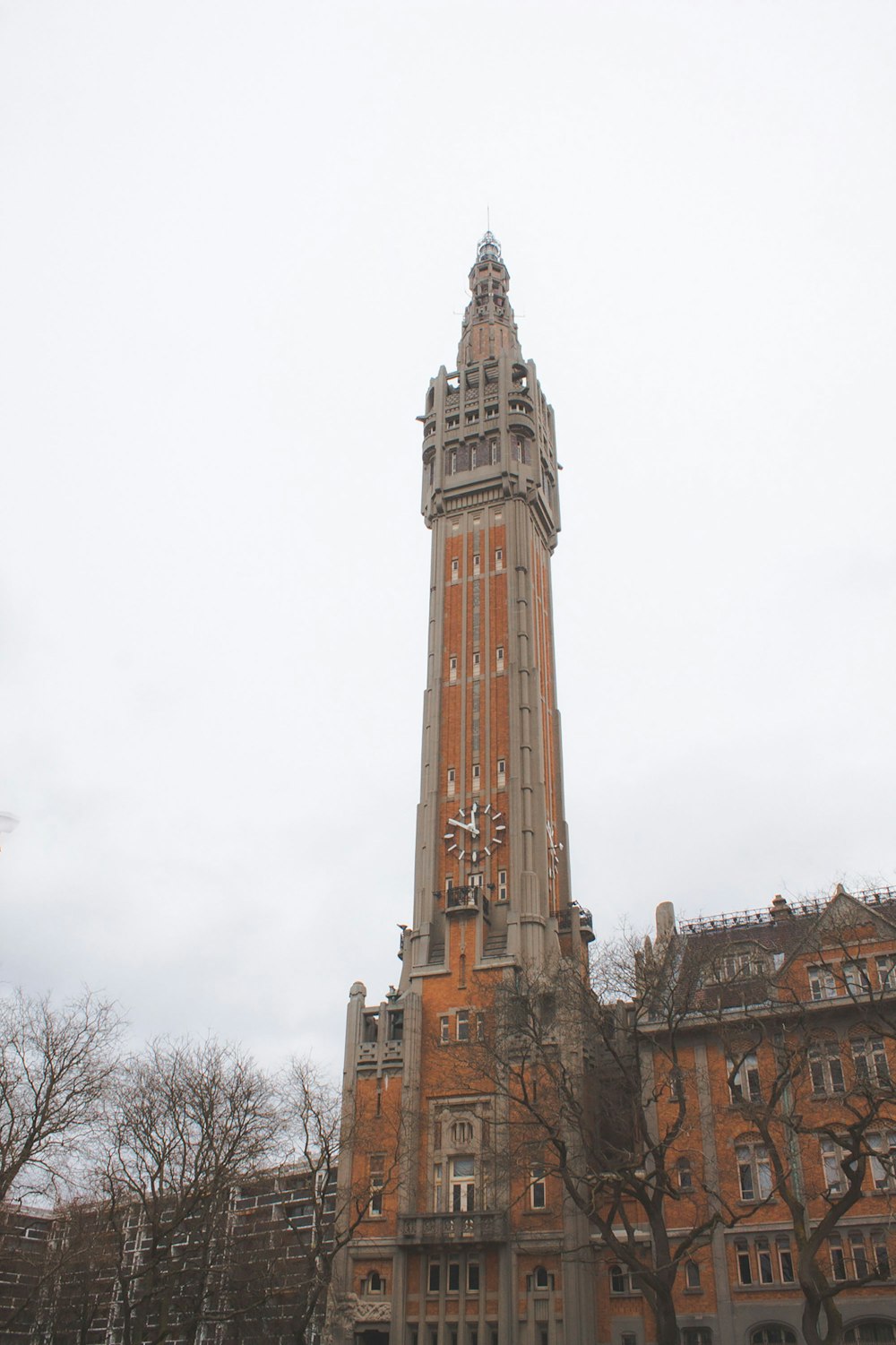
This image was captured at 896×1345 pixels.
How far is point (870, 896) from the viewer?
64.1 m

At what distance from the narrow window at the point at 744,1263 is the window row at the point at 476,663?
42331mm

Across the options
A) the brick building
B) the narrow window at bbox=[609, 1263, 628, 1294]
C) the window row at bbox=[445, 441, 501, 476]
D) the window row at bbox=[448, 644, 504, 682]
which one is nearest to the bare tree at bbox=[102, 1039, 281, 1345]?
the brick building

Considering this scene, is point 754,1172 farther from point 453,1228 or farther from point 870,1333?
point 453,1228

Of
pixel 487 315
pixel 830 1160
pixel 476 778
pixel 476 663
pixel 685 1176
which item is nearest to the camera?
pixel 830 1160

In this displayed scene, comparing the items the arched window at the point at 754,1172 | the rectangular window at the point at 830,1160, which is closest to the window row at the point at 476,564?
the arched window at the point at 754,1172

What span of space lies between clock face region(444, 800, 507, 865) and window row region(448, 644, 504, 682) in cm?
1102

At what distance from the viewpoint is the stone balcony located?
6031 centimetres

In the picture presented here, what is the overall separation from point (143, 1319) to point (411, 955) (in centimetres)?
2605

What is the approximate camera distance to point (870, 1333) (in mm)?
50562

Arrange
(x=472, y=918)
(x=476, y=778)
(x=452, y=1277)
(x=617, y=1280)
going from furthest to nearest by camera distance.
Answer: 1. (x=476, y=778)
2. (x=472, y=918)
3. (x=452, y=1277)
4. (x=617, y=1280)

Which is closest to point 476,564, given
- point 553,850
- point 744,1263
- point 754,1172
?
point 553,850

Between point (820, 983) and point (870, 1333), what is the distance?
50.4 ft

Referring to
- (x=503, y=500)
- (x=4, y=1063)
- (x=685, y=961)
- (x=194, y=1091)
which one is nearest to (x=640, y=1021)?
(x=685, y=961)

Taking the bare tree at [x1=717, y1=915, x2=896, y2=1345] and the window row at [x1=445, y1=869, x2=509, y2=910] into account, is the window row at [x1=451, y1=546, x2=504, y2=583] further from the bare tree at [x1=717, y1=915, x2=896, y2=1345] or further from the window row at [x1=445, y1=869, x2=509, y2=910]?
the bare tree at [x1=717, y1=915, x2=896, y2=1345]
